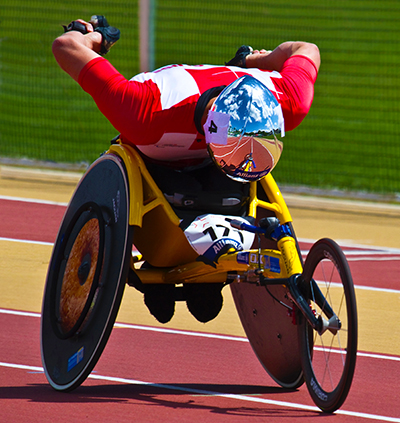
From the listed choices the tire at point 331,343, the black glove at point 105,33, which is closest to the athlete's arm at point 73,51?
the black glove at point 105,33

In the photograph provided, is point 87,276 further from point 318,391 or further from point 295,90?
point 295,90

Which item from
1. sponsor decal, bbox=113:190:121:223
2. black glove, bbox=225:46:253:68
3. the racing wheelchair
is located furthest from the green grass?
sponsor decal, bbox=113:190:121:223

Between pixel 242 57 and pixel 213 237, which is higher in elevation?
pixel 242 57

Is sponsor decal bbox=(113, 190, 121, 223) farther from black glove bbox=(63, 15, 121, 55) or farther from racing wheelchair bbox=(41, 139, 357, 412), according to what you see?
black glove bbox=(63, 15, 121, 55)

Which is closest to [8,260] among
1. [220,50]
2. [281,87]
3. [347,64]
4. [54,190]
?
[54,190]

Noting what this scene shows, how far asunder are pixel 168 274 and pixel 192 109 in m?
0.97

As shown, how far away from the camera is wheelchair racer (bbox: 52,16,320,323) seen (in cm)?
468

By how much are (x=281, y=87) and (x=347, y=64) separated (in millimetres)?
18036

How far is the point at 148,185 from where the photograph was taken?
502 cm

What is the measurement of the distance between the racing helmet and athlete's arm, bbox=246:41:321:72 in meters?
0.69

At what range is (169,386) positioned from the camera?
5410mm

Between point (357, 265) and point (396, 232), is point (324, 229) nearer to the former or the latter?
point (396, 232)

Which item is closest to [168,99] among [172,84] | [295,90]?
[172,84]

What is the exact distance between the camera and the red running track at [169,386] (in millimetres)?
4832
